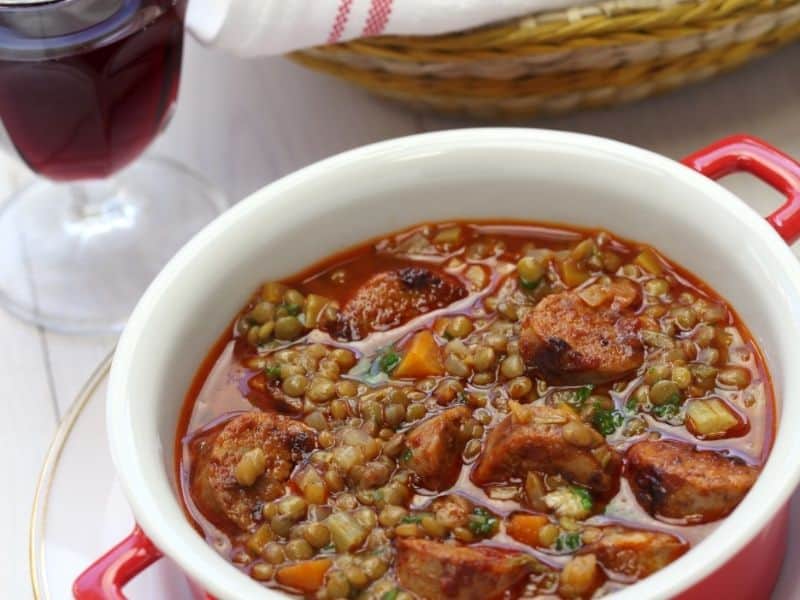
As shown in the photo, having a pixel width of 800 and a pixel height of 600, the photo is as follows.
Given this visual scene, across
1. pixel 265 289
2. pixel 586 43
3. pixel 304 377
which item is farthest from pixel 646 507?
pixel 586 43

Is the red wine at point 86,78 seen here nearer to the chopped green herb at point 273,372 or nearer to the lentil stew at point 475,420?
the lentil stew at point 475,420

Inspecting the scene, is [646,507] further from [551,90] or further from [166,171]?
[166,171]

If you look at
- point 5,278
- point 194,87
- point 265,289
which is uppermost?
point 265,289

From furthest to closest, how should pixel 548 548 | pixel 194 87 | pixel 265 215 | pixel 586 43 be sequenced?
pixel 194 87 < pixel 586 43 < pixel 265 215 < pixel 548 548

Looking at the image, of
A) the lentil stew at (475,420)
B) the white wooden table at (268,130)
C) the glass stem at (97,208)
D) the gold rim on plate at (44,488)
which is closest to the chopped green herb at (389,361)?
the lentil stew at (475,420)

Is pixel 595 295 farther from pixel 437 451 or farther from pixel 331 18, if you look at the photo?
pixel 331 18
